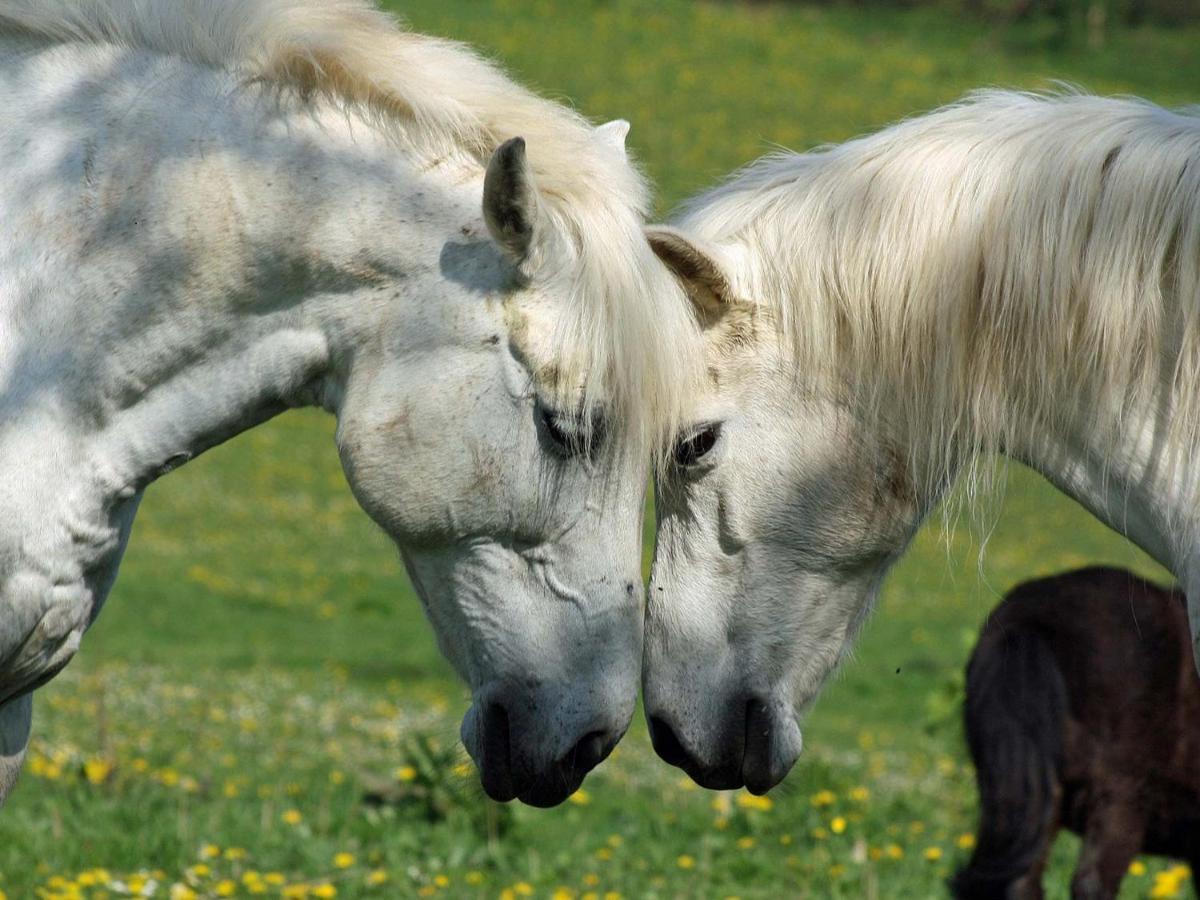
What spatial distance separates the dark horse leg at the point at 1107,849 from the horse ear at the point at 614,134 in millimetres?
3544

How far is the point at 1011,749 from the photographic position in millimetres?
5488

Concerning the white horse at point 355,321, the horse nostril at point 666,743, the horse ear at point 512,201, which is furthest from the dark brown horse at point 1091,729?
the horse ear at point 512,201

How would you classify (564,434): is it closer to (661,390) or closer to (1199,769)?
(661,390)

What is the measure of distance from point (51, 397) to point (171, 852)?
2584 millimetres

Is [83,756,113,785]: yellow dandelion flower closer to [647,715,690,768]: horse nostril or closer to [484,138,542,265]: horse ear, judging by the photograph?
[647,715,690,768]: horse nostril

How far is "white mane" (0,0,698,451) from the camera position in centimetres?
280

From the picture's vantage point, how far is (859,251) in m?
3.17

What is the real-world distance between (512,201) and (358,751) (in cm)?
561

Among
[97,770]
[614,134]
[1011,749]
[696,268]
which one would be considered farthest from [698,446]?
[97,770]

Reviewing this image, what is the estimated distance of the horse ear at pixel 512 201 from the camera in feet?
8.60

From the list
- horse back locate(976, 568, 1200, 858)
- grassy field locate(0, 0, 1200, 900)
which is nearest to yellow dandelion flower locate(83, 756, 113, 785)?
grassy field locate(0, 0, 1200, 900)

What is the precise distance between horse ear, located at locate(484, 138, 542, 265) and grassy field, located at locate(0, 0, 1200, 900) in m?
0.82

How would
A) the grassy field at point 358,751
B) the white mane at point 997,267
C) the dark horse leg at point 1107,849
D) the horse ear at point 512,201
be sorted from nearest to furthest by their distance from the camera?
the horse ear at point 512,201 → the white mane at point 997,267 → the grassy field at point 358,751 → the dark horse leg at point 1107,849

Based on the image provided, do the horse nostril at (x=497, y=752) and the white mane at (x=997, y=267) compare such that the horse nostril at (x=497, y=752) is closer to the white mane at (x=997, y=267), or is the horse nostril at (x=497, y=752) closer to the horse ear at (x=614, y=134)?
the white mane at (x=997, y=267)
